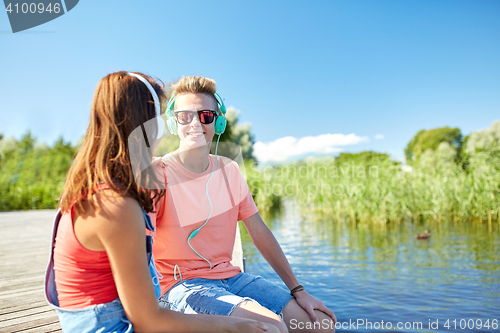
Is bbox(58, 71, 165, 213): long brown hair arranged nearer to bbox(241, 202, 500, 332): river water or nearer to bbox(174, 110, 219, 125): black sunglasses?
bbox(174, 110, 219, 125): black sunglasses

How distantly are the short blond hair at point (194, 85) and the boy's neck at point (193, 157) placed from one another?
29cm

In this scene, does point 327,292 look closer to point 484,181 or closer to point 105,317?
point 105,317

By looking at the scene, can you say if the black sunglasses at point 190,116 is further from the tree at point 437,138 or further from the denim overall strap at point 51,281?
the tree at point 437,138

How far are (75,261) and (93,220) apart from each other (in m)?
0.15

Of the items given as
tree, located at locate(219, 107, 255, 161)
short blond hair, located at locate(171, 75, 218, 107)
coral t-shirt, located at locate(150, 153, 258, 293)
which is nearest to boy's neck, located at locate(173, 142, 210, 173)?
Result: coral t-shirt, located at locate(150, 153, 258, 293)

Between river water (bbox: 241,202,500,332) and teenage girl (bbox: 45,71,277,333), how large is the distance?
2.85m

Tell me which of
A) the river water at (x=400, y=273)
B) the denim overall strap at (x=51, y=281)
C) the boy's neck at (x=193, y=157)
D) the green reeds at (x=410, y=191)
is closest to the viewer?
the denim overall strap at (x=51, y=281)

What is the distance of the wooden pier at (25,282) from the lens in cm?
220

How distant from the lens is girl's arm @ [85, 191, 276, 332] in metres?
0.96

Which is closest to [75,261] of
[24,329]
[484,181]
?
[24,329]

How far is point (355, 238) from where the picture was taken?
7.40 m

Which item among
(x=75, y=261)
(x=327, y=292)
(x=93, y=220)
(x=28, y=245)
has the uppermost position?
(x=93, y=220)

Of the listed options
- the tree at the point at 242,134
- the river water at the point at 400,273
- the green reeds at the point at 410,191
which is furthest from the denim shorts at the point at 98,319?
the tree at the point at 242,134

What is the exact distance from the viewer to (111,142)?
3.49 ft
